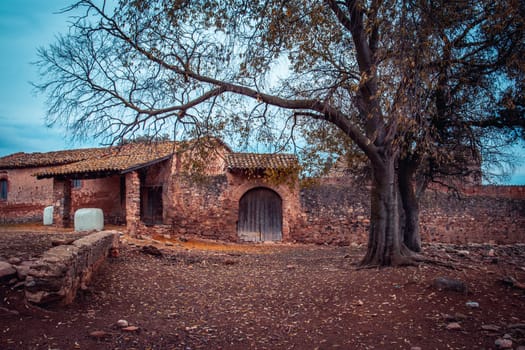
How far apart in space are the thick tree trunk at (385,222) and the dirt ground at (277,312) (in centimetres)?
49

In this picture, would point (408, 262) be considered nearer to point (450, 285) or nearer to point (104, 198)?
point (450, 285)

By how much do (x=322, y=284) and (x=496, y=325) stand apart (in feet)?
9.28

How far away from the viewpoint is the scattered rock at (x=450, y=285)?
5254 mm

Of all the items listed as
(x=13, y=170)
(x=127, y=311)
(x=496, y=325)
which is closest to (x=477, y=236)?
(x=496, y=325)

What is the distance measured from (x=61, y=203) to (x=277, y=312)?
15340 millimetres

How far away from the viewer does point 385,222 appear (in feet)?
25.0

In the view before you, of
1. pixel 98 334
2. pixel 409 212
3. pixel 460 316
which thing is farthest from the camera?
pixel 409 212

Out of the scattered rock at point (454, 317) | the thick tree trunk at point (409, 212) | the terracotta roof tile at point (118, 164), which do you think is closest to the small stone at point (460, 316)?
the scattered rock at point (454, 317)

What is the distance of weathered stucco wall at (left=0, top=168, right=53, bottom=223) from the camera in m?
22.3

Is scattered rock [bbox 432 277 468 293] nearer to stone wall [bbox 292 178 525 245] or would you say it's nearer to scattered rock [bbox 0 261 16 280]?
scattered rock [bbox 0 261 16 280]

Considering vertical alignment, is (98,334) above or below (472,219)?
Result: below

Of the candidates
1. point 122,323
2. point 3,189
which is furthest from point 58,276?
point 3,189

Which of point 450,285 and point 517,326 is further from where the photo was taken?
point 450,285

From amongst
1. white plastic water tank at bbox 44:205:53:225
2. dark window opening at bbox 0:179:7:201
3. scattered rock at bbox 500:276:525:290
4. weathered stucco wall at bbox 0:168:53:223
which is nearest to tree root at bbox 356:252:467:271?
scattered rock at bbox 500:276:525:290
